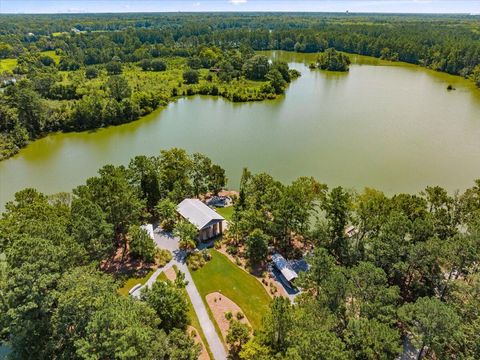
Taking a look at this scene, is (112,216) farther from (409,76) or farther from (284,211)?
(409,76)

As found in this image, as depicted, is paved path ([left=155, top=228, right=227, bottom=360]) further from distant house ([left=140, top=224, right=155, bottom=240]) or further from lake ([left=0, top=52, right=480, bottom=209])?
lake ([left=0, top=52, right=480, bottom=209])

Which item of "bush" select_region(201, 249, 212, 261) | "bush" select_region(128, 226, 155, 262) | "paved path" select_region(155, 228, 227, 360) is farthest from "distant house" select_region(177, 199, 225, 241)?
"bush" select_region(128, 226, 155, 262)

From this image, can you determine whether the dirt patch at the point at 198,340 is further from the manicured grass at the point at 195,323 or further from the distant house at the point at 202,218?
the distant house at the point at 202,218

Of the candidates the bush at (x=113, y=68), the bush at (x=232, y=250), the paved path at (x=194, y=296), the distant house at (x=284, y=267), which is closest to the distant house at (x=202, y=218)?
the paved path at (x=194, y=296)

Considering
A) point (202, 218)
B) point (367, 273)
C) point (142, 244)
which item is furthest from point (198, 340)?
point (202, 218)

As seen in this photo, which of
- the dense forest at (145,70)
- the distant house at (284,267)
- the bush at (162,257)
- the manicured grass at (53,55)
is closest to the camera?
the distant house at (284,267)
